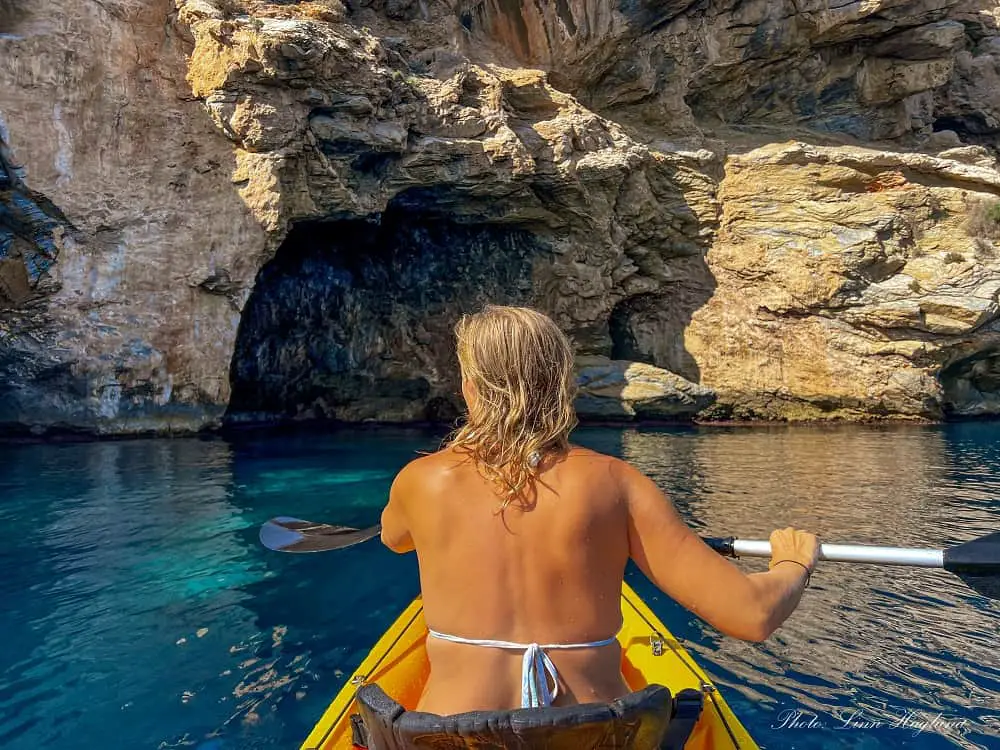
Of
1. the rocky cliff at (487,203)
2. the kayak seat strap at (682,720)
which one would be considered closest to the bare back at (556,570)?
the kayak seat strap at (682,720)

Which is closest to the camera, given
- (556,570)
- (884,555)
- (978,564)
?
(556,570)

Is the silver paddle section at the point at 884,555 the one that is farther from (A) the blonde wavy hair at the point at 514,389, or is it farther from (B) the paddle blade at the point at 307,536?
(B) the paddle blade at the point at 307,536

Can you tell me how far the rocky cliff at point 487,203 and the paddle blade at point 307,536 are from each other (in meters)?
10.9

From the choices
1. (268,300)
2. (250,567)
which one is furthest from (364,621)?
(268,300)

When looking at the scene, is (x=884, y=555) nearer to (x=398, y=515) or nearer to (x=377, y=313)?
(x=398, y=515)

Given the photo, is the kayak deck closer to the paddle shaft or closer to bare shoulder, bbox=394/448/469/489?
the paddle shaft

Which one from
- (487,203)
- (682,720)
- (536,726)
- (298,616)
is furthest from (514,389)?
(487,203)

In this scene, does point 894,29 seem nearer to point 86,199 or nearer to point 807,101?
point 807,101

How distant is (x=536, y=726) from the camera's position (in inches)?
51.6

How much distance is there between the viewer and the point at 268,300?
16.9 m

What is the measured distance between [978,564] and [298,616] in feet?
13.2

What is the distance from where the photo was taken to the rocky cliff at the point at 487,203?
13.1 m

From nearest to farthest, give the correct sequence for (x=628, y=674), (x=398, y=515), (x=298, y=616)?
(x=398, y=515)
(x=628, y=674)
(x=298, y=616)

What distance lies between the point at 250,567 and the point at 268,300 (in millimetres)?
12066
